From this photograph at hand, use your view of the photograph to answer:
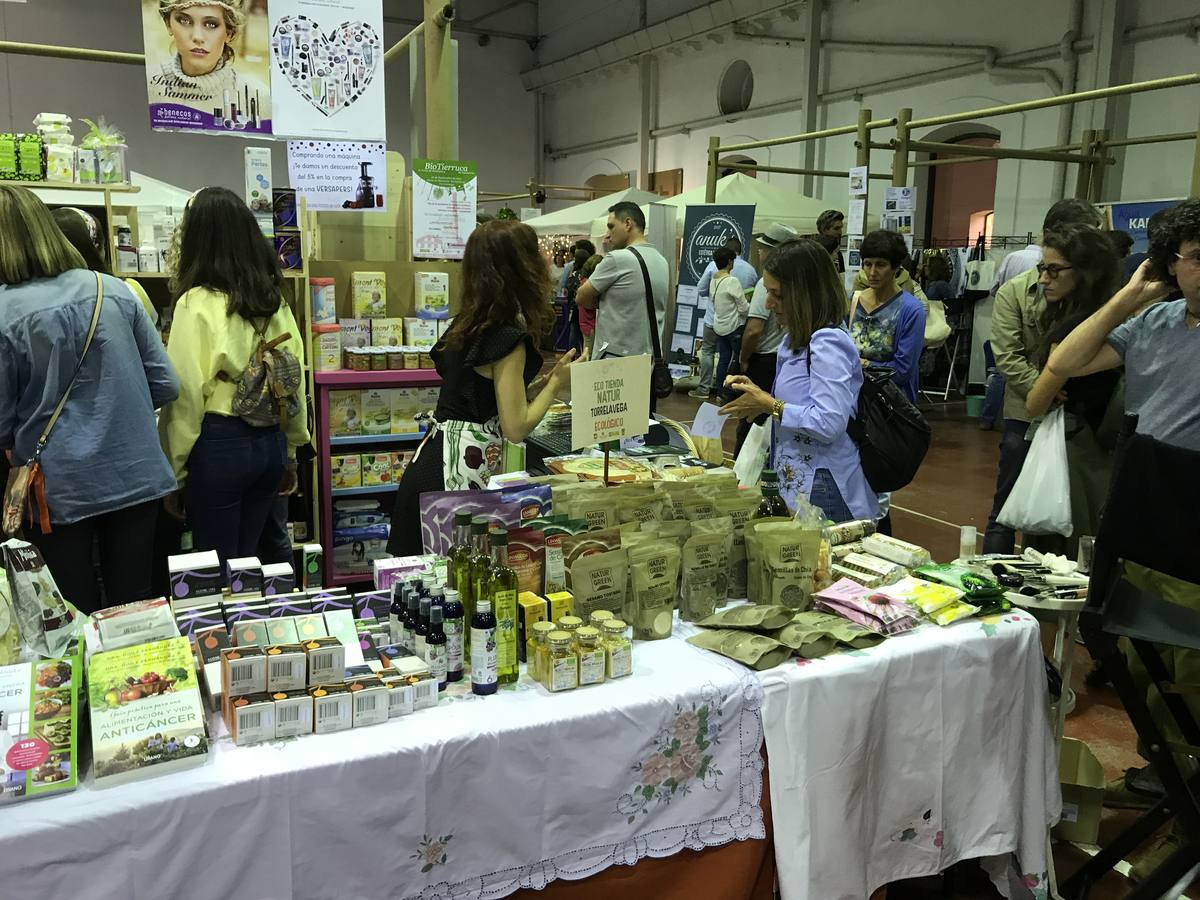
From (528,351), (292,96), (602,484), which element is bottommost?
(602,484)

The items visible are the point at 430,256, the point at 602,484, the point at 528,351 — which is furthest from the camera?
the point at 430,256

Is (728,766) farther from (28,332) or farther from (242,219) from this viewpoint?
(242,219)

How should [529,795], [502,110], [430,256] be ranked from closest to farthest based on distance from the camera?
[529,795]
[430,256]
[502,110]

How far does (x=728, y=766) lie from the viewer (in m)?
1.81

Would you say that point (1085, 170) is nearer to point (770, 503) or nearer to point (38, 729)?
point (770, 503)

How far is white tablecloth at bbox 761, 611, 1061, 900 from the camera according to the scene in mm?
1824

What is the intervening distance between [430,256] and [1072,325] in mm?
2567

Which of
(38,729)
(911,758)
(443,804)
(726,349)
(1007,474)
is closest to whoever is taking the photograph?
(38,729)

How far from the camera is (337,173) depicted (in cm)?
379

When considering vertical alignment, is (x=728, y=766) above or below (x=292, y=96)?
below

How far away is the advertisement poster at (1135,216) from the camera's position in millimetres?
6949

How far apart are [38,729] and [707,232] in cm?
837

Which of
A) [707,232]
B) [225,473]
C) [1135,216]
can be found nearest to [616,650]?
[225,473]

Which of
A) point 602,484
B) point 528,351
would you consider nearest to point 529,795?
point 602,484
